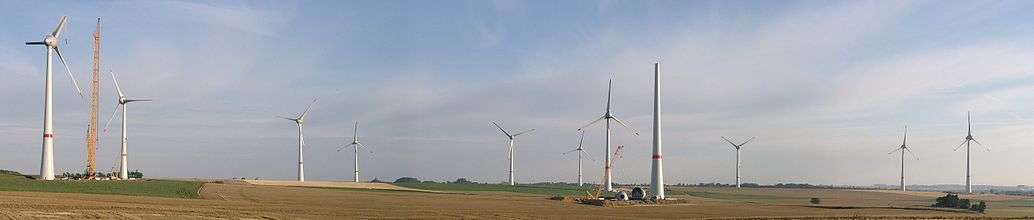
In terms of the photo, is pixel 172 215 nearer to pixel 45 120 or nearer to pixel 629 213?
pixel 629 213

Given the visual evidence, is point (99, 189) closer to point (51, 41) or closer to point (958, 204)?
point (51, 41)

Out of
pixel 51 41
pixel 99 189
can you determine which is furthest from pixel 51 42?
pixel 99 189

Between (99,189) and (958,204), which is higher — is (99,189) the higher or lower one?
the higher one

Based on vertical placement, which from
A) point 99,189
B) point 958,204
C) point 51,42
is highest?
point 51,42

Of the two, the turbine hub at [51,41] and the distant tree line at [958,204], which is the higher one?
the turbine hub at [51,41]

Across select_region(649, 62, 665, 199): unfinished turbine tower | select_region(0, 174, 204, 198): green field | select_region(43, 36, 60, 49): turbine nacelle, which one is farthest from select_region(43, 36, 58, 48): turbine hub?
select_region(649, 62, 665, 199): unfinished turbine tower

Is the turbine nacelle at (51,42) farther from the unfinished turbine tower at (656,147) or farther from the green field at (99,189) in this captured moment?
the unfinished turbine tower at (656,147)

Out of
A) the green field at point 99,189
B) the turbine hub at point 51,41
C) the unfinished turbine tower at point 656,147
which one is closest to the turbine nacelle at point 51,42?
the turbine hub at point 51,41

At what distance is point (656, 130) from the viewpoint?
9550cm

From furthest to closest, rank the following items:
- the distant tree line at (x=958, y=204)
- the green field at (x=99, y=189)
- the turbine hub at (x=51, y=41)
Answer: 1. the turbine hub at (x=51, y=41)
2. the distant tree line at (x=958, y=204)
3. the green field at (x=99, y=189)

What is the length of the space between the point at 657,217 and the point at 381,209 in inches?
851

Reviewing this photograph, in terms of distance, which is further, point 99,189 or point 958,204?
point 958,204

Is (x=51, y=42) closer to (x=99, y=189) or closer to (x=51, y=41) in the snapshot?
(x=51, y=41)

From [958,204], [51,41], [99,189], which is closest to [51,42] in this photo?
[51,41]
